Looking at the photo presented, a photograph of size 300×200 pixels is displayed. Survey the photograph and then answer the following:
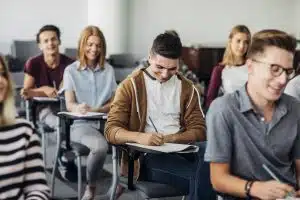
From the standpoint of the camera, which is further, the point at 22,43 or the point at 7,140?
the point at 22,43

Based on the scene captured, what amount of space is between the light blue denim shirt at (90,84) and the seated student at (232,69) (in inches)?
35.0

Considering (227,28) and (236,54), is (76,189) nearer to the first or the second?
(236,54)

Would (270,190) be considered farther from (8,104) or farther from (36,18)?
(36,18)

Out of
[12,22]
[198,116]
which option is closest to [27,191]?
[198,116]

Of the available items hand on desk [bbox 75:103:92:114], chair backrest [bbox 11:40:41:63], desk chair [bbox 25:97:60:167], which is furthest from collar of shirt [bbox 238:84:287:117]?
chair backrest [bbox 11:40:41:63]

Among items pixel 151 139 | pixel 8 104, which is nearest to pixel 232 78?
pixel 151 139

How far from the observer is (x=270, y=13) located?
9.05 meters

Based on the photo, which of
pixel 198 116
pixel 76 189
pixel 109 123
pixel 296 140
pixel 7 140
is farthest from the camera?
pixel 76 189

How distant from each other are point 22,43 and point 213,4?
334 cm

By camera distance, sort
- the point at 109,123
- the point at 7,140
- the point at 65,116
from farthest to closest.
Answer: the point at 65,116 → the point at 109,123 → the point at 7,140

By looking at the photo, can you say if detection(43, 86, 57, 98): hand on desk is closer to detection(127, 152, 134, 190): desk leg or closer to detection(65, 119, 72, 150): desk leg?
detection(65, 119, 72, 150): desk leg

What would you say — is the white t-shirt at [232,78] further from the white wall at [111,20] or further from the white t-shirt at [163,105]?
the white wall at [111,20]

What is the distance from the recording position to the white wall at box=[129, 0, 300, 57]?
27.7 ft

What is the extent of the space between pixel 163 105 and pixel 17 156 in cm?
135
